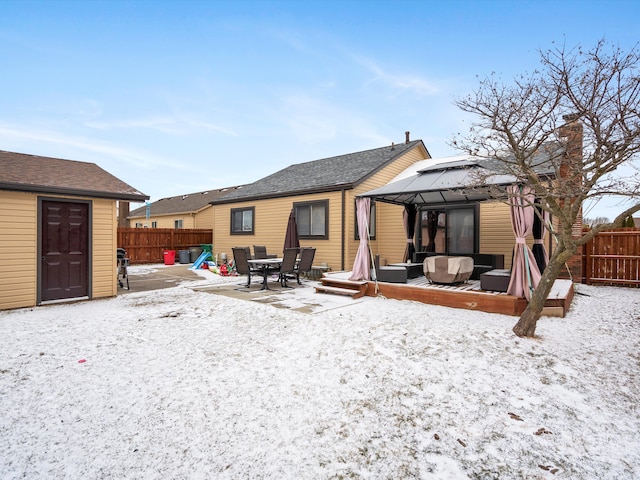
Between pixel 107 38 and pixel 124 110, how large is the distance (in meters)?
4.40

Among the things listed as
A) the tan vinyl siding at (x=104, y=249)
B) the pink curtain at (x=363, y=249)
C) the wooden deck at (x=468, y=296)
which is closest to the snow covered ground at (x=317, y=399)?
the wooden deck at (x=468, y=296)

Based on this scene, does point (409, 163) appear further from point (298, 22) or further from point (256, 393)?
point (256, 393)

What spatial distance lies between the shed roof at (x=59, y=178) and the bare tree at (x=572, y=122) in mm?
7911

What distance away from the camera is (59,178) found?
723 centimetres

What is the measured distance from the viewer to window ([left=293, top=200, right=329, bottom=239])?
11242 mm

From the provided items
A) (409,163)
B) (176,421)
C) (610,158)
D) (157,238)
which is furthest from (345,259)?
(157,238)

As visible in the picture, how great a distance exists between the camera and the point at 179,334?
5008mm

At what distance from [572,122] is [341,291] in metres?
5.60

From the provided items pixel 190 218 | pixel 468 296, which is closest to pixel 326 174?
pixel 468 296

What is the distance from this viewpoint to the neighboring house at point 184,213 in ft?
73.4

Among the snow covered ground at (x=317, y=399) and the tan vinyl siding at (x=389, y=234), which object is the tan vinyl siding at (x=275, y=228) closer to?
the tan vinyl siding at (x=389, y=234)

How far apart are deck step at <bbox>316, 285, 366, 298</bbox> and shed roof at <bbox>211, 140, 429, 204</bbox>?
3.80 meters

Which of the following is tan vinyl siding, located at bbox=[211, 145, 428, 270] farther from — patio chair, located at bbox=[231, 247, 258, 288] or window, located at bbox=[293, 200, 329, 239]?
patio chair, located at bbox=[231, 247, 258, 288]

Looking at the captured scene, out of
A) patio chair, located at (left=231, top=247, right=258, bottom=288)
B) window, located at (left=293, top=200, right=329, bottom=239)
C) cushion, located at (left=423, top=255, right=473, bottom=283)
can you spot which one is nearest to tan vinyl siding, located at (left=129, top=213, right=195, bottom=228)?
window, located at (left=293, top=200, right=329, bottom=239)
